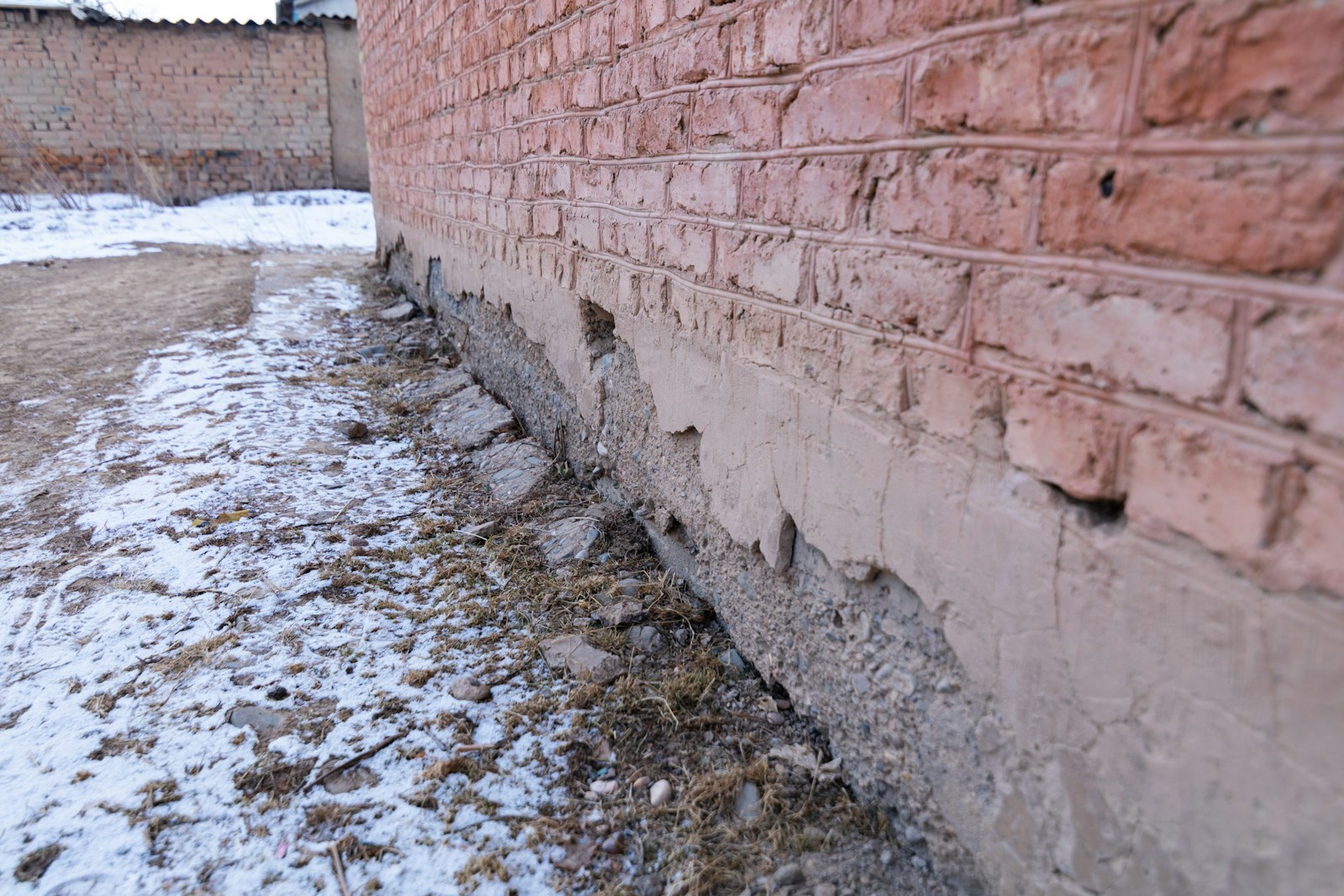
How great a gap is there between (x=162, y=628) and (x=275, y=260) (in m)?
8.01

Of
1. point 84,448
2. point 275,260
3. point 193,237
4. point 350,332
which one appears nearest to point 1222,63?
point 84,448

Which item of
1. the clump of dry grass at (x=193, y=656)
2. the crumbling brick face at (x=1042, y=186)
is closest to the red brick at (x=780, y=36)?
the crumbling brick face at (x=1042, y=186)

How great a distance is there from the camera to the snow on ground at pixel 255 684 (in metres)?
1.59

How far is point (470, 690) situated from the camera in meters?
2.03

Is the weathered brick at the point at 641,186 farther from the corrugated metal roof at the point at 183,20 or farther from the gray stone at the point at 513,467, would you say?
the corrugated metal roof at the point at 183,20

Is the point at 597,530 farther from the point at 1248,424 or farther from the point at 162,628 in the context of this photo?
the point at 1248,424

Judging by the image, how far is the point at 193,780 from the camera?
69.2 inches

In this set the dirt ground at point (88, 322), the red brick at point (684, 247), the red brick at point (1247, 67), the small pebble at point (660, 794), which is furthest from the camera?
the dirt ground at point (88, 322)

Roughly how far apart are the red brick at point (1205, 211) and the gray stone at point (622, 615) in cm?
150

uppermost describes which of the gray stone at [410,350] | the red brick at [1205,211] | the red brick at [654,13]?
the red brick at [654,13]

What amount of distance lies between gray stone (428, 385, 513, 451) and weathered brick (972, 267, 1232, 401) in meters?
2.77

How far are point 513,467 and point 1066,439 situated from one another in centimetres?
249

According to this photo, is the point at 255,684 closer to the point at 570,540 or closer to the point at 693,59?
the point at 570,540

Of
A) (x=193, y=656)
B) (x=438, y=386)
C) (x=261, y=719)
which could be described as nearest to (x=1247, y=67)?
(x=261, y=719)
